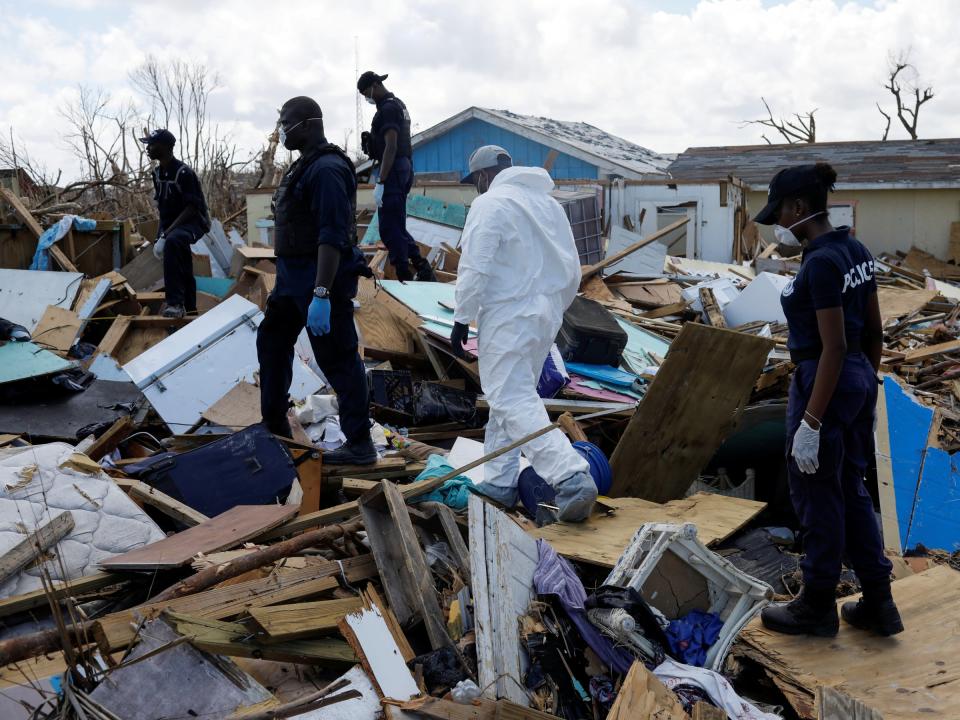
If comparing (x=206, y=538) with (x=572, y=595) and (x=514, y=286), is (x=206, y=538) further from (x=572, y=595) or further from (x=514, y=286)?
(x=514, y=286)

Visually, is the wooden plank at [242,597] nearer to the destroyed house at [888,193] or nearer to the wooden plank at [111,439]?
the wooden plank at [111,439]

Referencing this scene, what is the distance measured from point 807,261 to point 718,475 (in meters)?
3.30

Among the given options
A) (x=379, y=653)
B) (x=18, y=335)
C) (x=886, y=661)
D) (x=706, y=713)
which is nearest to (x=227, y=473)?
(x=379, y=653)

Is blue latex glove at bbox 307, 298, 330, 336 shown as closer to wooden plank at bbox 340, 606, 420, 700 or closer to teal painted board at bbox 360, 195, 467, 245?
wooden plank at bbox 340, 606, 420, 700

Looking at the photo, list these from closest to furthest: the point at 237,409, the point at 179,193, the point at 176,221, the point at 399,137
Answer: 1. the point at 237,409
2. the point at 176,221
3. the point at 179,193
4. the point at 399,137

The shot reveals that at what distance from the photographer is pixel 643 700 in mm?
2668

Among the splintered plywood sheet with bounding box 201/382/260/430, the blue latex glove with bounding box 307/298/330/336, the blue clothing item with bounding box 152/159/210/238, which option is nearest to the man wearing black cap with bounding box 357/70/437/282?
the blue clothing item with bounding box 152/159/210/238

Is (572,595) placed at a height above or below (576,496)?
below

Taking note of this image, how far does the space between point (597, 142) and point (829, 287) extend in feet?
67.3

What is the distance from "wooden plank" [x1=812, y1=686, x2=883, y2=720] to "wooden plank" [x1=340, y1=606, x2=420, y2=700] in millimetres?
1001

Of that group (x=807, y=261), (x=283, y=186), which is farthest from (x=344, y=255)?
(x=807, y=261)

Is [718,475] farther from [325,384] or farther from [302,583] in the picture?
[302,583]

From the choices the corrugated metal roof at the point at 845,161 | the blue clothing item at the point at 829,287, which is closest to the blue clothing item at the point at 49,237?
the blue clothing item at the point at 829,287

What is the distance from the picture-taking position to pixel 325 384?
6.14 meters
